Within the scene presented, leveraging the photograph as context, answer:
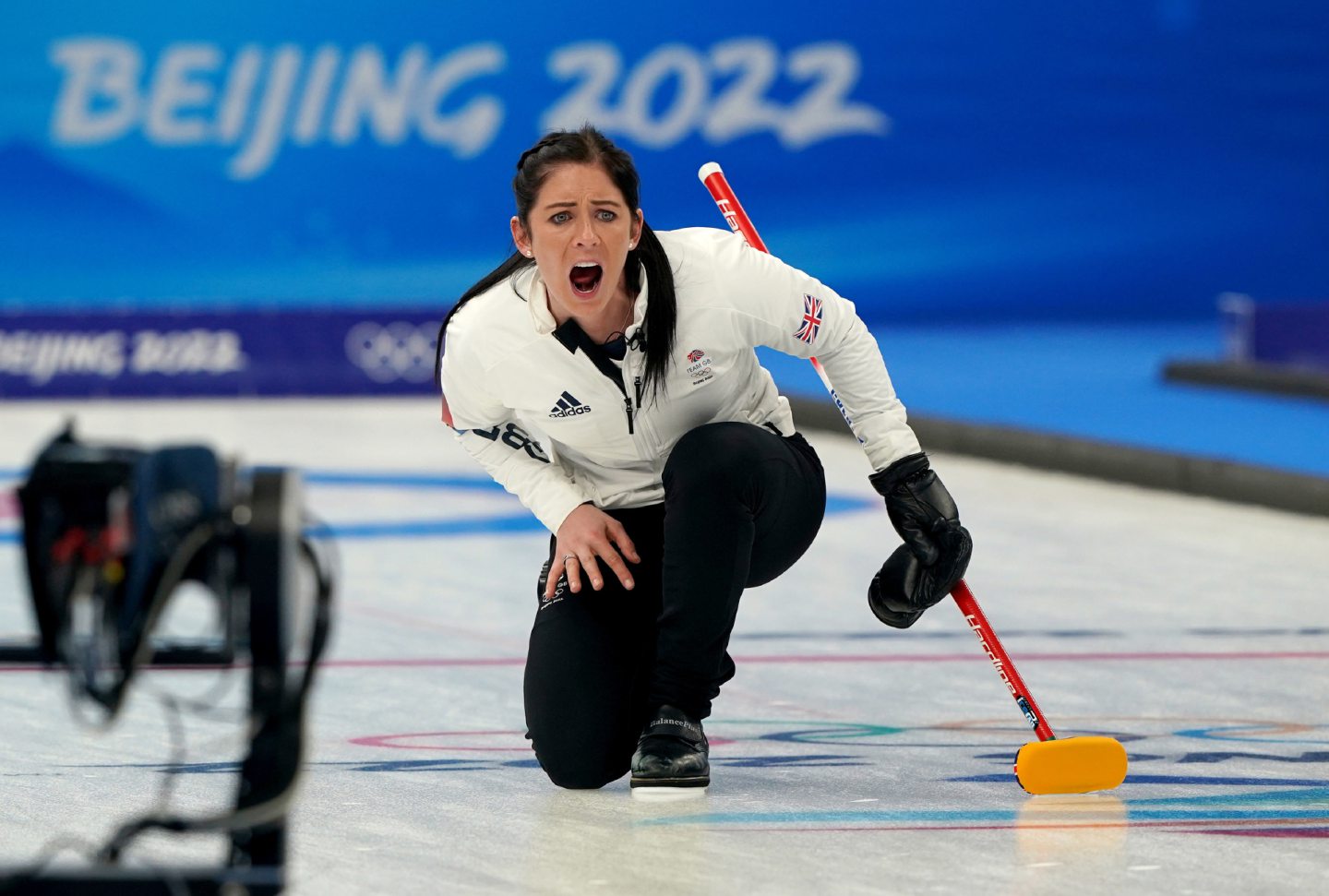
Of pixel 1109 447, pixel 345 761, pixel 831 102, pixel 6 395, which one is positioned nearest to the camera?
pixel 345 761

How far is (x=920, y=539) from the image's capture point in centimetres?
322

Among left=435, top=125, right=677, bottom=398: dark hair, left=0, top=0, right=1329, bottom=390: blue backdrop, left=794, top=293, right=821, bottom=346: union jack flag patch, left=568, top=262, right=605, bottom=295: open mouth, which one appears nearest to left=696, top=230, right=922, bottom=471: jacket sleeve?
left=794, top=293, right=821, bottom=346: union jack flag patch

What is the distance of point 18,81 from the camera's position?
478 inches

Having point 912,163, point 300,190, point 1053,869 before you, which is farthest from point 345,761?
point 912,163

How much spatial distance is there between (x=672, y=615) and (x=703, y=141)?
9901 millimetres

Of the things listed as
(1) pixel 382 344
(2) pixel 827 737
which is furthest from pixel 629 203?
(1) pixel 382 344

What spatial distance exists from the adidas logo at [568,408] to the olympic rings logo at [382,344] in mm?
7624

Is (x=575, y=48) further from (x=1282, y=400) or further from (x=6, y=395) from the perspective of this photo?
(x=1282, y=400)

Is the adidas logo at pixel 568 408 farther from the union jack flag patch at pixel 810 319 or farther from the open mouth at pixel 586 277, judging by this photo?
the union jack flag patch at pixel 810 319

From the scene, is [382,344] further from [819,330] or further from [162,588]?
[162,588]

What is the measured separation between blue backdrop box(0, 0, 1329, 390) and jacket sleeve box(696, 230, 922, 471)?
9.00 meters

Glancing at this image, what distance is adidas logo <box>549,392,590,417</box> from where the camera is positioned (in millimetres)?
3246

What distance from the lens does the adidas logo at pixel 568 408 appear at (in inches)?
128

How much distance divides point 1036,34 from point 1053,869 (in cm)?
1111
